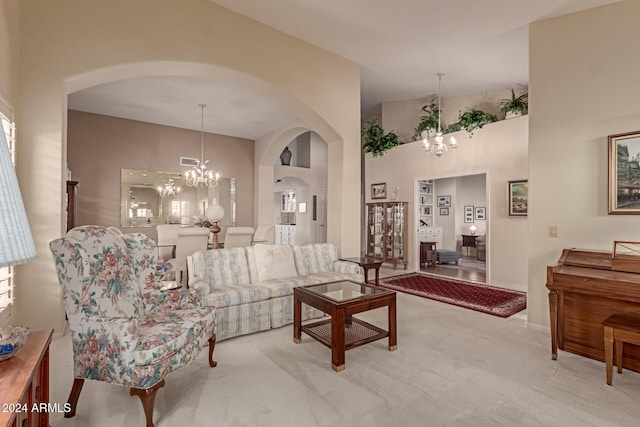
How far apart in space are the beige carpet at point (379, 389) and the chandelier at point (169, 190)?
444 centimetres

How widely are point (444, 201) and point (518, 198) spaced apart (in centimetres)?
407

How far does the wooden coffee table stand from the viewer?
2.56 meters

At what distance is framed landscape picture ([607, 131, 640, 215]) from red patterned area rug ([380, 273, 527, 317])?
5.61 ft

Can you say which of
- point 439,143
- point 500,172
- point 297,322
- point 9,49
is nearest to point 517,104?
point 500,172

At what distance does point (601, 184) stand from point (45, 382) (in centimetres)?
442

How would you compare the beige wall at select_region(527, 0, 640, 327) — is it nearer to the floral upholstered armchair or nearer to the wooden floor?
the wooden floor

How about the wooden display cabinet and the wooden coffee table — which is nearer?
the wooden coffee table

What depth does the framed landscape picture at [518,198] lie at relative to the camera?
5238mm

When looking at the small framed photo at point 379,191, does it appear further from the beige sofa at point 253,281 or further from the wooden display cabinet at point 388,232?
the beige sofa at point 253,281

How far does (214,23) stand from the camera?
149 inches

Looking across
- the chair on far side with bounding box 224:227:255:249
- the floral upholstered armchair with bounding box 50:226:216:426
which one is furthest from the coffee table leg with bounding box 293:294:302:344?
the chair on far side with bounding box 224:227:255:249

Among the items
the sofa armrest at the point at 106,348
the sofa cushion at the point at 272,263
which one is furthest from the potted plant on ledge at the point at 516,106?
the sofa armrest at the point at 106,348

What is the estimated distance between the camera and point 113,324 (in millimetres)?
1852

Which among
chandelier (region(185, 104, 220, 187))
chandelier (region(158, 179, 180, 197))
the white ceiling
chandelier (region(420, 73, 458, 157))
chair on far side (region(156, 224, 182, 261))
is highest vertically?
the white ceiling
